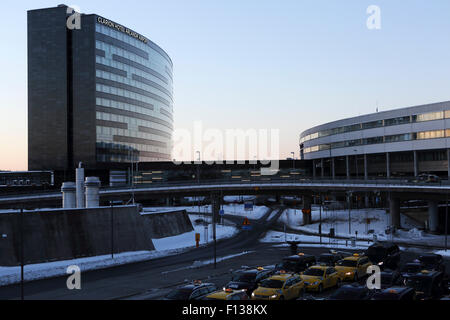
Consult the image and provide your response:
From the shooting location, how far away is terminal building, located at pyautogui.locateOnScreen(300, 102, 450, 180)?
291 ft

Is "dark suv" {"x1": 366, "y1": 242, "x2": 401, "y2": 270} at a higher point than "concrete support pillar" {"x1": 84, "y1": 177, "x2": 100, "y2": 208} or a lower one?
lower

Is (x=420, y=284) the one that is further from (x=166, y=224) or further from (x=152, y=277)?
(x=166, y=224)

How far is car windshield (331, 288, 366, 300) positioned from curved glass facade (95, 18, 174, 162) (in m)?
112

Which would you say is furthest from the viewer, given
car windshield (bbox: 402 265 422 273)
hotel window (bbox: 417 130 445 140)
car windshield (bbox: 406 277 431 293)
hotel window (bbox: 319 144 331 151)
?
hotel window (bbox: 319 144 331 151)

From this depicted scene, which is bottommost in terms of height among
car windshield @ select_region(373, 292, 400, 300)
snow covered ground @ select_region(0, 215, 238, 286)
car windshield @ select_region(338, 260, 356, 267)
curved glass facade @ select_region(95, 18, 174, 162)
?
snow covered ground @ select_region(0, 215, 238, 286)

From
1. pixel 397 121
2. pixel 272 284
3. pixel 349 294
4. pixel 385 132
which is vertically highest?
pixel 397 121

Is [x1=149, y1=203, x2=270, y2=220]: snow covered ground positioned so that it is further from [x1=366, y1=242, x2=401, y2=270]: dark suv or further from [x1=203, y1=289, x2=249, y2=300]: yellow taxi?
[x1=203, y1=289, x2=249, y2=300]: yellow taxi

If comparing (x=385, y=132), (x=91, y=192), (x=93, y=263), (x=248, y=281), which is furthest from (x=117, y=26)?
(x=248, y=281)

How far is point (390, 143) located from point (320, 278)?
7657 cm

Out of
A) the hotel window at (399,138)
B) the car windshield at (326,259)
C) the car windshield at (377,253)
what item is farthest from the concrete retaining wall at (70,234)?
the hotel window at (399,138)

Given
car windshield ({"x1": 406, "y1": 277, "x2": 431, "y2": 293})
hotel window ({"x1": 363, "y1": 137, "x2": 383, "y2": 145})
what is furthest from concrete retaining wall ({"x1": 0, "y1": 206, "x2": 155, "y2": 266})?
hotel window ({"x1": 363, "y1": 137, "x2": 383, "y2": 145})

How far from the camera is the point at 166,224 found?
2660 inches

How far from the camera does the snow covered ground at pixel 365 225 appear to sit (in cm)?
6512
